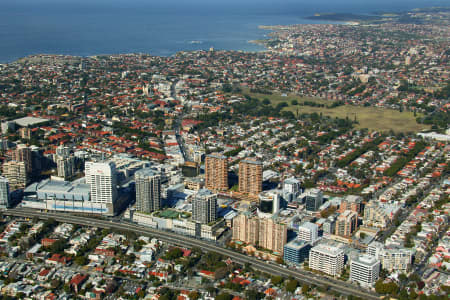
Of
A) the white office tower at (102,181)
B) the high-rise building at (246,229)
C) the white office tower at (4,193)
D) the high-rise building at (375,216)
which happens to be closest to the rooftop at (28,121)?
the white office tower at (4,193)

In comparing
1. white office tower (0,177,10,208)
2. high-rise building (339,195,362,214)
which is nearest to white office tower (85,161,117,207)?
white office tower (0,177,10,208)

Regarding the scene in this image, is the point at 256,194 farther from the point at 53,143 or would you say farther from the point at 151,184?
the point at 53,143

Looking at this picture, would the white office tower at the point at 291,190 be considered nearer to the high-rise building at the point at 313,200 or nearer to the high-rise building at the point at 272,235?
the high-rise building at the point at 313,200

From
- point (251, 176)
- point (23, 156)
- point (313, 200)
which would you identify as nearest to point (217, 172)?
point (251, 176)

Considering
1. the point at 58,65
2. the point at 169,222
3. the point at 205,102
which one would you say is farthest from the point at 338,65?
the point at 169,222

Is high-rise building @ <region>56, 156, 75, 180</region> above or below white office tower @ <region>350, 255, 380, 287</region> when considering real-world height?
above

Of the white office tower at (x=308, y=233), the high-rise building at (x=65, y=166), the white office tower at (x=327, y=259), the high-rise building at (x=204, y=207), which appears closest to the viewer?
the white office tower at (x=327, y=259)

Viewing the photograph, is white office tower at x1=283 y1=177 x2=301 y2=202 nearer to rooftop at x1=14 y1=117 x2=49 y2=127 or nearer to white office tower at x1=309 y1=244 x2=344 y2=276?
white office tower at x1=309 y1=244 x2=344 y2=276
